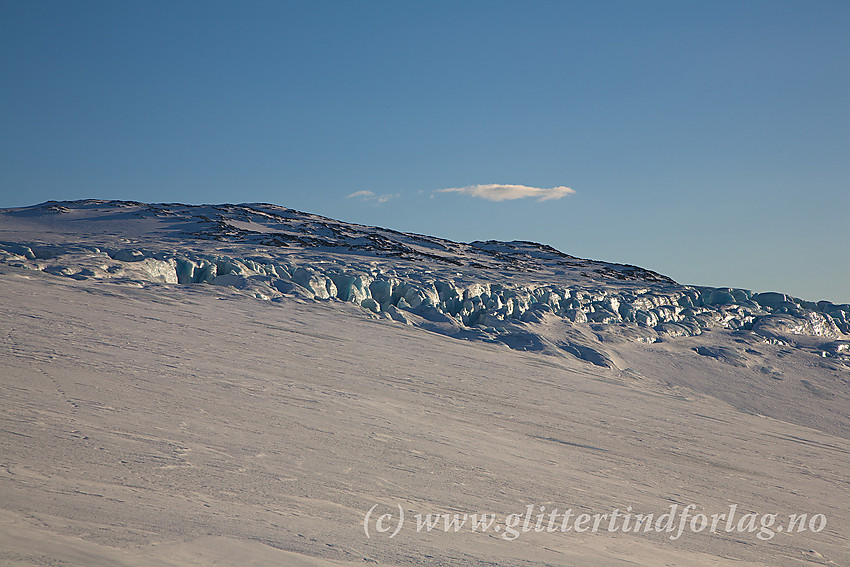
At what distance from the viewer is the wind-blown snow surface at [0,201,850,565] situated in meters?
3.74

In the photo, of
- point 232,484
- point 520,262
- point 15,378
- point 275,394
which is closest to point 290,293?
point 275,394

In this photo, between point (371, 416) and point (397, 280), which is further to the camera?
point (397, 280)

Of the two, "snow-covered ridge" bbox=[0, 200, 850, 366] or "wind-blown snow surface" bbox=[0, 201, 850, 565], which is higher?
"snow-covered ridge" bbox=[0, 200, 850, 366]

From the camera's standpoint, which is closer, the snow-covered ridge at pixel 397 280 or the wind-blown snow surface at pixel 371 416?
the wind-blown snow surface at pixel 371 416

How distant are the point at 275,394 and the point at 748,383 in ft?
33.4

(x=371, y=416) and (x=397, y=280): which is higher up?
(x=397, y=280)

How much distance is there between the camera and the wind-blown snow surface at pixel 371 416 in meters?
3.74

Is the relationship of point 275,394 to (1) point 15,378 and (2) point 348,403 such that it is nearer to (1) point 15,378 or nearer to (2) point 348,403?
(2) point 348,403

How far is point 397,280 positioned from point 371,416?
33.4 feet

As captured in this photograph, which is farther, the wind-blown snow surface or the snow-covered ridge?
the snow-covered ridge

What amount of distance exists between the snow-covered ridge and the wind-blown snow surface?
0.12 metres

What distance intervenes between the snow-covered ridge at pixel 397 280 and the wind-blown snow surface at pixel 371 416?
12 centimetres

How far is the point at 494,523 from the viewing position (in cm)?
434

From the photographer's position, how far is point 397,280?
16625 millimetres
